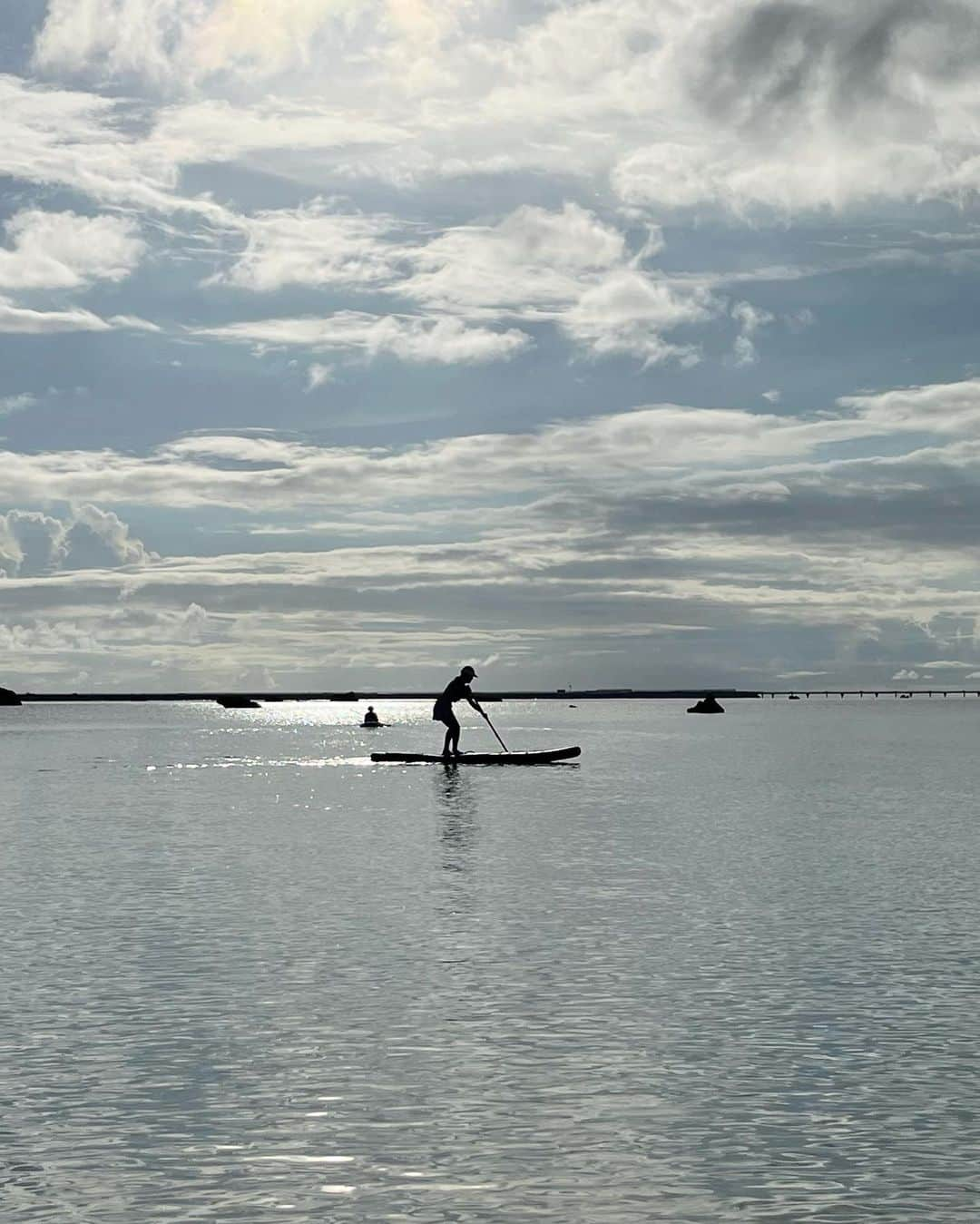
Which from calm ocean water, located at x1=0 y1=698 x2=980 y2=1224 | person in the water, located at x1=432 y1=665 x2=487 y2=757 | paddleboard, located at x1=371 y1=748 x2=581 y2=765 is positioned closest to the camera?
calm ocean water, located at x1=0 y1=698 x2=980 y2=1224

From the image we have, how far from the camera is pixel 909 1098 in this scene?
1616cm

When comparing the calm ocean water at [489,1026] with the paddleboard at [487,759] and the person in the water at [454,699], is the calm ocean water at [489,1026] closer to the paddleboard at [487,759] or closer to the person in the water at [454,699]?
the person in the water at [454,699]

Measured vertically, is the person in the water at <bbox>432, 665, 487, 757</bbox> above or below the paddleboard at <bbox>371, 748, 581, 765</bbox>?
above

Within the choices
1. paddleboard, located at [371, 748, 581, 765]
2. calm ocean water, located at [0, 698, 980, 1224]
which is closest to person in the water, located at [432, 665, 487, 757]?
paddleboard, located at [371, 748, 581, 765]

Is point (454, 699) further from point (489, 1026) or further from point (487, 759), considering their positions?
point (489, 1026)

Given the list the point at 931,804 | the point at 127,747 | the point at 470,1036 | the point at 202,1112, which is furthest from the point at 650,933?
the point at 127,747

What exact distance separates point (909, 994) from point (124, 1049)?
9.98m

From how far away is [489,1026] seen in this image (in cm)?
1980

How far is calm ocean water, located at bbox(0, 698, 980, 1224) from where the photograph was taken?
13391 millimetres

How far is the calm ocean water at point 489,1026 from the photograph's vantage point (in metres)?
13.4

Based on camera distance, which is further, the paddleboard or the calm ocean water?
the paddleboard

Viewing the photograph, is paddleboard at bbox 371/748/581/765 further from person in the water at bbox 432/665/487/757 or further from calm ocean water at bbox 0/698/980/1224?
calm ocean water at bbox 0/698/980/1224

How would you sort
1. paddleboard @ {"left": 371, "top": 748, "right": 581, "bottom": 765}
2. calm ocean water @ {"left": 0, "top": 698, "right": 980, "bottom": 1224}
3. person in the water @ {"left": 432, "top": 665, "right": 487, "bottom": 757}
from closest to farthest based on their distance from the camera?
calm ocean water @ {"left": 0, "top": 698, "right": 980, "bottom": 1224} → person in the water @ {"left": 432, "top": 665, "right": 487, "bottom": 757} → paddleboard @ {"left": 371, "top": 748, "right": 581, "bottom": 765}

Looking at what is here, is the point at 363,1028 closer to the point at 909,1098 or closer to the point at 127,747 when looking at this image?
the point at 909,1098
